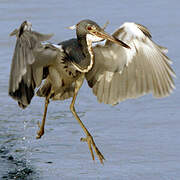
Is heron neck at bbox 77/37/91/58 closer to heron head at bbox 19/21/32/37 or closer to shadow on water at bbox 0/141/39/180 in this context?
heron head at bbox 19/21/32/37

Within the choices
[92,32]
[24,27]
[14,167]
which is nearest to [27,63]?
[24,27]

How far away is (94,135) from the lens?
26.0ft

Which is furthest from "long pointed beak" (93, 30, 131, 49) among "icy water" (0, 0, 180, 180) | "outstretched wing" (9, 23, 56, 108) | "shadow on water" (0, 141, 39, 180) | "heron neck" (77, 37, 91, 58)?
"shadow on water" (0, 141, 39, 180)

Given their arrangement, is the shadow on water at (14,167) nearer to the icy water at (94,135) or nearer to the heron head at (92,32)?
the icy water at (94,135)

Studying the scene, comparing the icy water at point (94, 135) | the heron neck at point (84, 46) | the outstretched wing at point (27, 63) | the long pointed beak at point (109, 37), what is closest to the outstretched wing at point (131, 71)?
the heron neck at point (84, 46)

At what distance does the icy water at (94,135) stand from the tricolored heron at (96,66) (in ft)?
0.94

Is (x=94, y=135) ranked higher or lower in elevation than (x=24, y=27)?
lower

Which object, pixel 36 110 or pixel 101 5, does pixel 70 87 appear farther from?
pixel 101 5

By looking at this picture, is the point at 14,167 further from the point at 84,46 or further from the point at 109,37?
the point at 109,37

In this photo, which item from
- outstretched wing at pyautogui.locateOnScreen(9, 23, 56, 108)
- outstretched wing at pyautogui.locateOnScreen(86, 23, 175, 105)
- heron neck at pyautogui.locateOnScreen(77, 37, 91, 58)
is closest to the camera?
outstretched wing at pyautogui.locateOnScreen(9, 23, 56, 108)

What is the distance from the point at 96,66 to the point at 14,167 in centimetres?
146

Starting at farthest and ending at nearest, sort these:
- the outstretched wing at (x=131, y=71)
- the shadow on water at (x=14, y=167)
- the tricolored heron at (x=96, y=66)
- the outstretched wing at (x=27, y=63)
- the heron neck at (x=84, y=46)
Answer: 1. the outstretched wing at (x=131, y=71)
2. the heron neck at (x=84, y=46)
3. the shadow on water at (x=14, y=167)
4. the tricolored heron at (x=96, y=66)
5. the outstretched wing at (x=27, y=63)

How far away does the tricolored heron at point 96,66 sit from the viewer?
22.5ft

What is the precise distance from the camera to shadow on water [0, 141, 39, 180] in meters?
6.99
